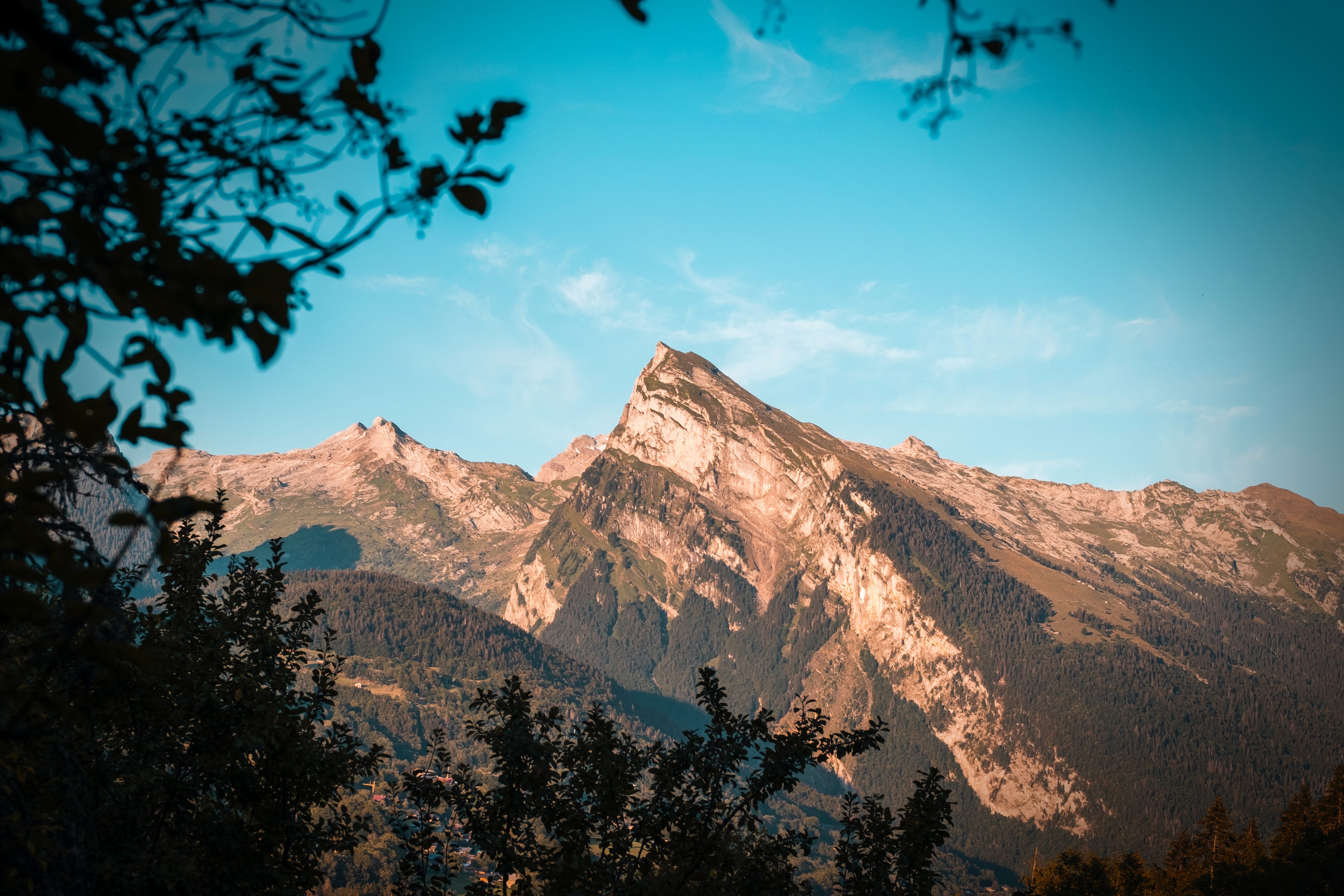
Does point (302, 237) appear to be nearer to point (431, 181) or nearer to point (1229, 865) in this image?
point (431, 181)

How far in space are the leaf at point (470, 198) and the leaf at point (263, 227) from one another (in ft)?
2.79

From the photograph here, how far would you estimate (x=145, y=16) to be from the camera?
4.20m

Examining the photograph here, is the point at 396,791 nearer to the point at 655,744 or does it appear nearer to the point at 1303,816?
the point at 655,744

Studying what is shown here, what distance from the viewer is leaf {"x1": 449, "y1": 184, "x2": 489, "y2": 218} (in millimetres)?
3918

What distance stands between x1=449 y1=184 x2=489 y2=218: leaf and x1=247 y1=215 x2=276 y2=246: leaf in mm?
852

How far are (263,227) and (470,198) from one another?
965 mm

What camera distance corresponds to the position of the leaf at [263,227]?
372cm

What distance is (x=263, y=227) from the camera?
374 centimetres

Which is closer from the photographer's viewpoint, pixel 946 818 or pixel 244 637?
pixel 244 637

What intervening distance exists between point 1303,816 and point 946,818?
93.0 metres

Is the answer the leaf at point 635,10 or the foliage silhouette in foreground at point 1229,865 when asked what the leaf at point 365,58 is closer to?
the leaf at point 635,10

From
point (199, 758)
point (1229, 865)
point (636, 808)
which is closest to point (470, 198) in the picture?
point (199, 758)

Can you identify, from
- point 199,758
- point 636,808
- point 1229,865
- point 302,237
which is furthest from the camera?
point 1229,865

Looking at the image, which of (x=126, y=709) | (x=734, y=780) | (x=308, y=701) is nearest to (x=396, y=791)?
(x=308, y=701)
